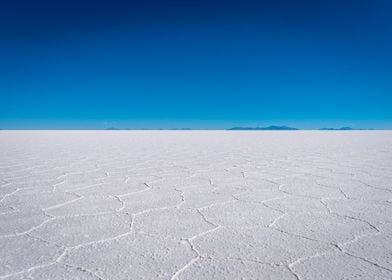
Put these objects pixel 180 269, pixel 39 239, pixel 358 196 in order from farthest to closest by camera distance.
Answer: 1. pixel 358 196
2. pixel 39 239
3. pixel 180 269

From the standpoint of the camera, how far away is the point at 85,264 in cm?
105

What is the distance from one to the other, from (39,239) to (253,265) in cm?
84

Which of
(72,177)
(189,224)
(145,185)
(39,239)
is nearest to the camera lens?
(39,239)

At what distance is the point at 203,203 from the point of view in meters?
1.86

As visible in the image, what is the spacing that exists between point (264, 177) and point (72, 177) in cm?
166

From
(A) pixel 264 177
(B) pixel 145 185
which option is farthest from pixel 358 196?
(B) pixel 145 185

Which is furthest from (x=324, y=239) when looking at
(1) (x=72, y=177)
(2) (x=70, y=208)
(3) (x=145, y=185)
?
→ (1) (x=72, y=177)

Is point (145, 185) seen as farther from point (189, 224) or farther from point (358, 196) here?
point (358, 196)

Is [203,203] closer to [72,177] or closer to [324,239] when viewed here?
[324,239]

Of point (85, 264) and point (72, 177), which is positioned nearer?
point (85, 264)

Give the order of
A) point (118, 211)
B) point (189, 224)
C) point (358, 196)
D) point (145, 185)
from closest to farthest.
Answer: point (189, 224) < point (118, 211) < point (358, 196) < point (145, 185)

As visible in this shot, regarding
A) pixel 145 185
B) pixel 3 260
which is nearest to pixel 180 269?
pixel 3 260

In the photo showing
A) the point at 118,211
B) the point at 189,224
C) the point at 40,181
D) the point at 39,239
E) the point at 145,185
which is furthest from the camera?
the point at 40,181

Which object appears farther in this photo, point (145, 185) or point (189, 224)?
point (145, 185)
